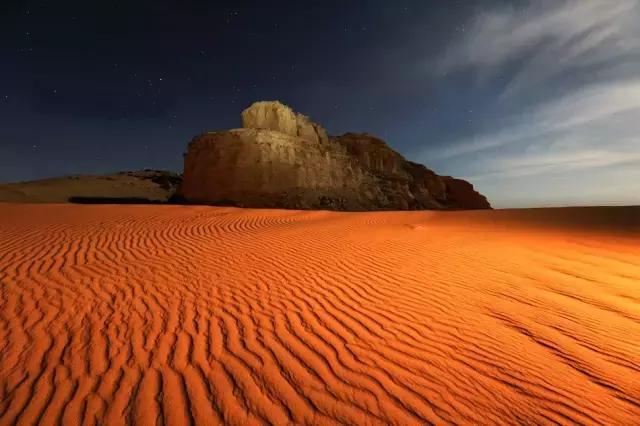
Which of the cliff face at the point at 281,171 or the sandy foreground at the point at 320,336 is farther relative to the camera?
the cliff face at the point at 281,171

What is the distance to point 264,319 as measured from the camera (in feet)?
12.5

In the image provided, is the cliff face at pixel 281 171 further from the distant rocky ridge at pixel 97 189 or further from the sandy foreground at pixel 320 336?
the sandy foreground at pixel 320 336

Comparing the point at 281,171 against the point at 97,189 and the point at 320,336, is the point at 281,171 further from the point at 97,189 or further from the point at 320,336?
the point at 97,189

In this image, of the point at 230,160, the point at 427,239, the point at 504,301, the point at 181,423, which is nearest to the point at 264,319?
the point at 181,423

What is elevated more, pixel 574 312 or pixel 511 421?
pixel 574 312

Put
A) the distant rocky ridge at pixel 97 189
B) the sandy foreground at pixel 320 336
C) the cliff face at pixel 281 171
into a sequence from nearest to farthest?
the sandy foreground at pixel 320 336 < the cliff face at pixel 281 171 < the distant rocky ridge at pixel 97 189

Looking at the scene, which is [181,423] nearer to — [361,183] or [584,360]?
[584,360]

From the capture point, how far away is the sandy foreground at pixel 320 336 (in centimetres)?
229

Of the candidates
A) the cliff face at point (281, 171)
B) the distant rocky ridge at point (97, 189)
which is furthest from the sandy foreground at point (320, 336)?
the distant rocky ridge at point (97, 189)

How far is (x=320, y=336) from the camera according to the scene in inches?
133

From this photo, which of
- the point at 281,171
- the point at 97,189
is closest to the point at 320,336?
the point at 281,171

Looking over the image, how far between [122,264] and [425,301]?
602 centimetres

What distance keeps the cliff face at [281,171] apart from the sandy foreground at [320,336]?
28.6m

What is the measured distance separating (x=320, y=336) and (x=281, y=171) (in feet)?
115
